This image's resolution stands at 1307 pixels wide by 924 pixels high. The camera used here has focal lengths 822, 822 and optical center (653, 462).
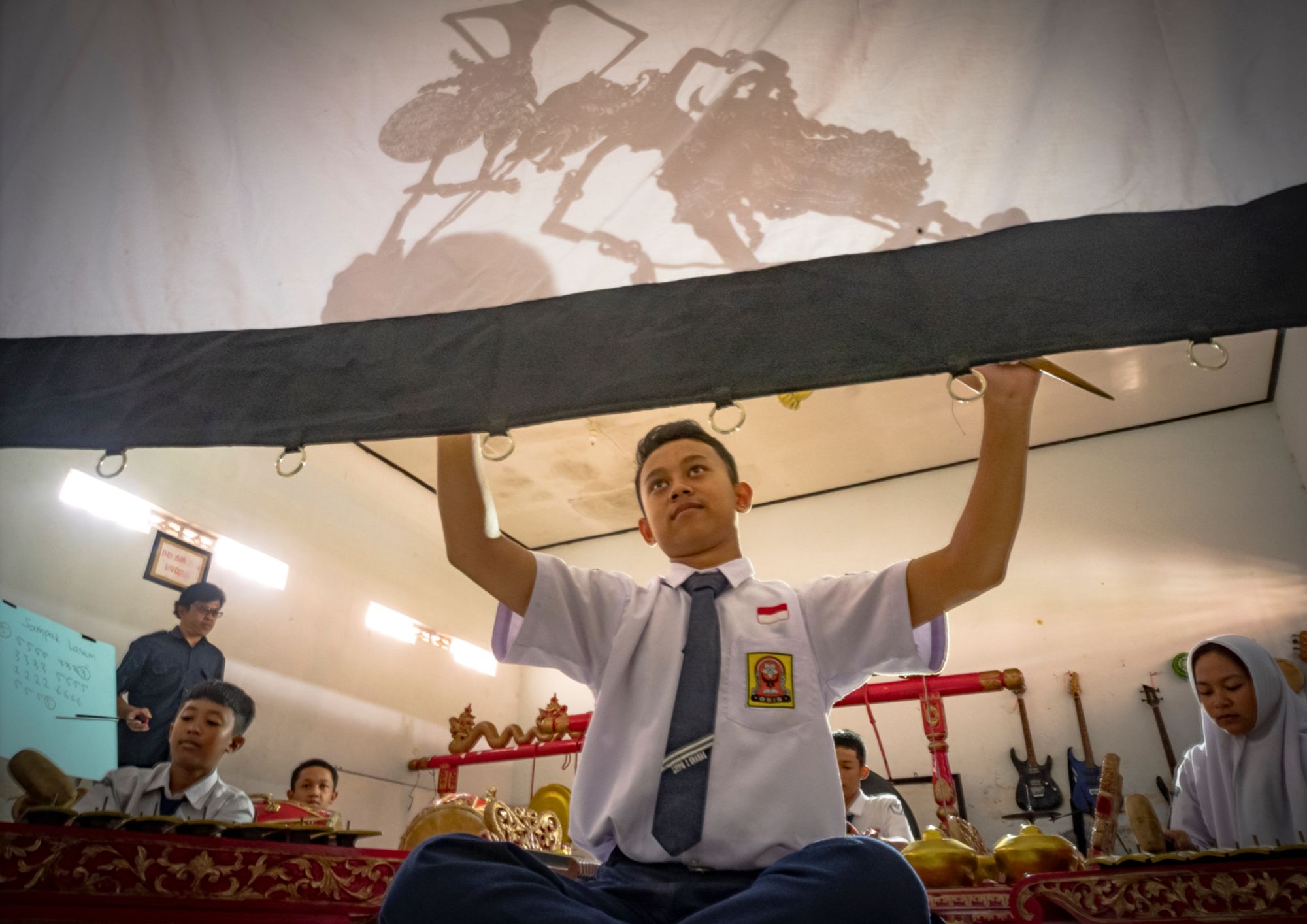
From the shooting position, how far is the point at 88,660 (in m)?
2.55

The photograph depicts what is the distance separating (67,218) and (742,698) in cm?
121

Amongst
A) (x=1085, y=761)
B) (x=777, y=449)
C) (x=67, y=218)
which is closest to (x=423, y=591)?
(x=777, y=449)

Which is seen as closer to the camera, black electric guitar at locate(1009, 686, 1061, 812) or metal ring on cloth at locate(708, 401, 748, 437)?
metal ring on cloth at locate(708, 401, 748, 437)

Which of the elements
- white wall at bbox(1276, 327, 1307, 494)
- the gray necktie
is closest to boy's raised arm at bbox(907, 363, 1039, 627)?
the gray necktie

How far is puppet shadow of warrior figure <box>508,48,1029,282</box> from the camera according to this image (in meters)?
1.00

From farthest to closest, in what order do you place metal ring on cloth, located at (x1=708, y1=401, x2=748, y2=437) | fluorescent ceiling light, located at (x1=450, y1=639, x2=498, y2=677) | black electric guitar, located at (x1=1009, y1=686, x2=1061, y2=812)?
fluorescent ceiling light, located at (x1=450, y1=639, x2=498, y2=677)
black electric guitar, located at (x1=1009, y1=686, x2=1061, y2=812)
metal ring on cloth, located at (x1=708, y1=401, x2=748, y2=437)

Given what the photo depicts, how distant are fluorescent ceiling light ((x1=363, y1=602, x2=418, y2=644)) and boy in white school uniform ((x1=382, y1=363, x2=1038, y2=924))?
4.73 metres

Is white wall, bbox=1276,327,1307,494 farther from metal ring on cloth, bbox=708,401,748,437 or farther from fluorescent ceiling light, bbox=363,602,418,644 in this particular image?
fluorescent ceiling light, bbox=363,602,418,644

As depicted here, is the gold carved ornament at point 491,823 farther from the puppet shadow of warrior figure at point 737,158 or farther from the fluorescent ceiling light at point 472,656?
the fluorescent ceiling light at point 472,656

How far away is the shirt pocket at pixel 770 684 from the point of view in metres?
1.18

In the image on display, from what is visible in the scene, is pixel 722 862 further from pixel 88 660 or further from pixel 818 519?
pixel 818 519

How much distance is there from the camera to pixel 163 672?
390 cm

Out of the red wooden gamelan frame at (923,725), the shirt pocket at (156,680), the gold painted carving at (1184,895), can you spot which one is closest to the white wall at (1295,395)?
the red wooden gamelan frame at (923,725)

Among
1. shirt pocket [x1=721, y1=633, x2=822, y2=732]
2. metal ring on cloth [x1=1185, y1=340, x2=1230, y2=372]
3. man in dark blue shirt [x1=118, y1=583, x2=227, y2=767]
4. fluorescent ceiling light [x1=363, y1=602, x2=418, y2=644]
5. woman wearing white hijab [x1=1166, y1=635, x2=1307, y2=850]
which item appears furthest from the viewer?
fluorescent ceiling light [x1=363, y1=602, x2=418, y2=644]
